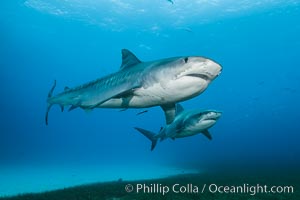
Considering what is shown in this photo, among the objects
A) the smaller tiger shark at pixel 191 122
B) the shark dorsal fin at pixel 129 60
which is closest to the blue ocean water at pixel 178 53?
the smaller tiger shark at pixel 191 122

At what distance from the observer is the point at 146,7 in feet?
120

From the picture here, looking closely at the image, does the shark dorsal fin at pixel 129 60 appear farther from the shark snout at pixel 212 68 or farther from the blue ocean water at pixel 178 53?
the blue ocean water at pixel 178 53

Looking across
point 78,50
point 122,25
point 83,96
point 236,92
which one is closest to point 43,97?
point 78,50

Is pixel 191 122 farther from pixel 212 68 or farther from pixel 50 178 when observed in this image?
pixel 50 178

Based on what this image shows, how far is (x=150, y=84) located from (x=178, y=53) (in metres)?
51.8

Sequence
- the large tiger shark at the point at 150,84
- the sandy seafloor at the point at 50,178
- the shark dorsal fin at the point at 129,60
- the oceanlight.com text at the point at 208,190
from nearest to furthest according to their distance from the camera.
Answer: the large tiger shark at the point at 150,84 < the shark dorsal fin at the point at 129,60 < the oceanlight.com text at the point at 208,190 < the sandy seafloor at the point at 50,178

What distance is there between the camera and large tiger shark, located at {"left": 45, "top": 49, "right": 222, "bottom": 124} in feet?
15.2

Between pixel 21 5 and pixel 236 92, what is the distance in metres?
88.6

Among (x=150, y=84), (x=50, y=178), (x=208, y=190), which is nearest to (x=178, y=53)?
(x=50, y=178)

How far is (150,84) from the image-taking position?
17.7 ft

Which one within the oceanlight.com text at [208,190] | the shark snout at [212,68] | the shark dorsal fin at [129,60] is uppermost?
the shark dorsal fin at [129,60]

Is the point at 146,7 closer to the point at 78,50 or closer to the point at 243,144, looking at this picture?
the point at 78,50

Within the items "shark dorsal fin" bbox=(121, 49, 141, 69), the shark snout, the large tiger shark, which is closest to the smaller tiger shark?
the large tiger shark

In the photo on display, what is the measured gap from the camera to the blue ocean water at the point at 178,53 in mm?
37781
